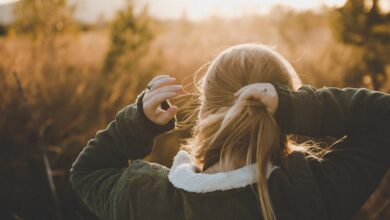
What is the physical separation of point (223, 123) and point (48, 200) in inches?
125

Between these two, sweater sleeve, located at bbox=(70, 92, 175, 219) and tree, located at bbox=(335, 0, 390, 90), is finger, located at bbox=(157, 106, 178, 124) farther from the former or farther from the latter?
tree, located at bbox=(335, 0, 390, 90)

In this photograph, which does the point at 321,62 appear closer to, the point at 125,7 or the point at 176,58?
the point at 176,58

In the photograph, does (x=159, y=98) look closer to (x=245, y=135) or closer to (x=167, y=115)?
(x=167, y=115)

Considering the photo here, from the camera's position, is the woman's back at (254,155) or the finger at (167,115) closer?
the woman's back at (254,155)

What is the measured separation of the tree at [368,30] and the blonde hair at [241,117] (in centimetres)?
630

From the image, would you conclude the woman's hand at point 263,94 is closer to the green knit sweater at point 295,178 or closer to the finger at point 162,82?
the green knit sweater at point 295,178

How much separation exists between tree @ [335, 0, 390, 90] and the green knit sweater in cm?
626

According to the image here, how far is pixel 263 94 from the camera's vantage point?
1.13 m

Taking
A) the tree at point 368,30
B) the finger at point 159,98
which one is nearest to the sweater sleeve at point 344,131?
the finger at point 159,98

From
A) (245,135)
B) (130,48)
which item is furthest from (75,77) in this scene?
(245,135)

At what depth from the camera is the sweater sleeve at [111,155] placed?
1276 millimetres

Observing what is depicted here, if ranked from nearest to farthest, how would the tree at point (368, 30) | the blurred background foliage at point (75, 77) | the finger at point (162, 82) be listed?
the finger at point (162, 82) < the blurred background foliage at point (75, 77) < the tree at point (368, 30)

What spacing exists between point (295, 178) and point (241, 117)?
0.70ft

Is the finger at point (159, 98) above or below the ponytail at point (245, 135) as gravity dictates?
above
